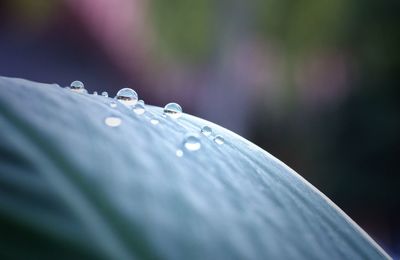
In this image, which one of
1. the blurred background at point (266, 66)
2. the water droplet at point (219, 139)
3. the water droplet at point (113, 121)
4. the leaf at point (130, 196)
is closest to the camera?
the leaf at point (130, 196)

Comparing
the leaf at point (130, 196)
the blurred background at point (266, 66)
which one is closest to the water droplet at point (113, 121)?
the leaf at point (130, 196)

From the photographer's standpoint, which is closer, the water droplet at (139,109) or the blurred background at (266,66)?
the water droplet at (139,109)

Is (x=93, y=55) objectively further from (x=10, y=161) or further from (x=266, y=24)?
(x=10, y=161)

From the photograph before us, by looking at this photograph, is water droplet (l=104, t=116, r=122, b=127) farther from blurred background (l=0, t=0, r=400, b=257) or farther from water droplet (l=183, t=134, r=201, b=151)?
blurred background (l=0, t=0, r=400, b=257)

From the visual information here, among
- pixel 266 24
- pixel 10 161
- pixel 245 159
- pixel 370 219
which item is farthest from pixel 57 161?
pixel 266 24

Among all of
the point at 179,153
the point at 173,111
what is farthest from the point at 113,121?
the point at 173,111

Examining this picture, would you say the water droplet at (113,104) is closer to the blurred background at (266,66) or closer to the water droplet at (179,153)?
the water droplet at (179,153)

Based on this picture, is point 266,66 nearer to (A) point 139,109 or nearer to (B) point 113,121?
(A) point 139,109
